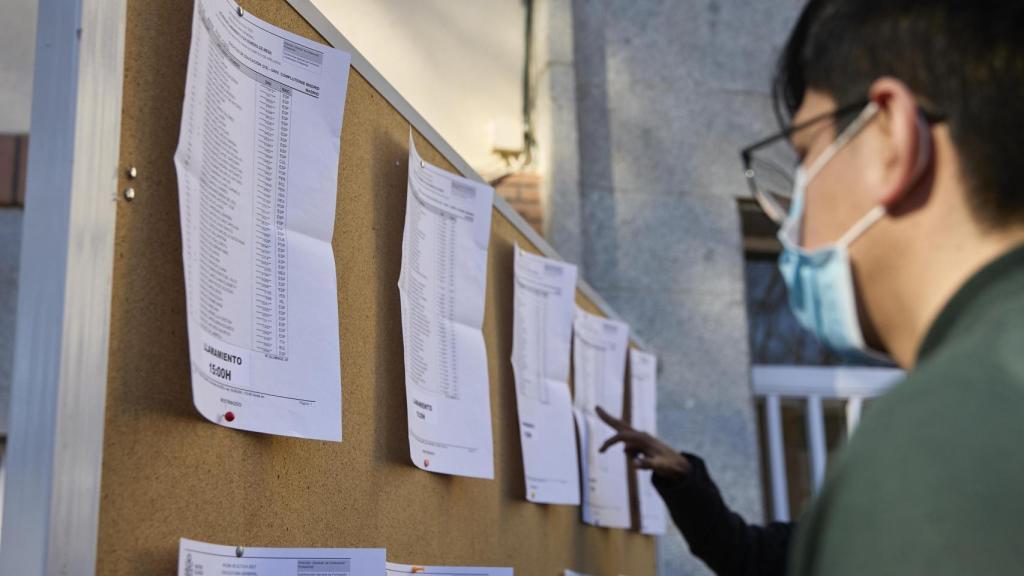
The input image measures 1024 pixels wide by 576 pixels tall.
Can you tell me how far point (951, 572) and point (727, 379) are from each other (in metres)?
3.46

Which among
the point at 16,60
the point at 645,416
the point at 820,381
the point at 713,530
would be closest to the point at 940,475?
the point at 713,530

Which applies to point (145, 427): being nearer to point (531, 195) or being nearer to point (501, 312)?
point (501, 312)

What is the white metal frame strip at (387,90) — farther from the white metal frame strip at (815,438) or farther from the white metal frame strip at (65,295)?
the white metal frame strip at (815,438)

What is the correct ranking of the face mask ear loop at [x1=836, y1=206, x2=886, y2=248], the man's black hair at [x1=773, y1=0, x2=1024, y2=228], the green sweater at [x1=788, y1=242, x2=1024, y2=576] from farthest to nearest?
the face mask ear loop at [x1=836, y1=206, x2=886, y2=248]
the man's black hair at [x1=773, y1=0, x2=1024, y2=228]
the green sweater at [x1=788, y1=242, x2=1024, y2=576]

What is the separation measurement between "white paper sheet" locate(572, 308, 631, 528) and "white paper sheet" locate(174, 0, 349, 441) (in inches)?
42.4

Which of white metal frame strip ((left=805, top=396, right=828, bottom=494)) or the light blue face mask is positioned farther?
white metal frame strip ((left=805, top=396, right=828, bottom=494))

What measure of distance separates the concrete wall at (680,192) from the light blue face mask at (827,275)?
8.99 ft

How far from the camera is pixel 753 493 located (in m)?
3.92

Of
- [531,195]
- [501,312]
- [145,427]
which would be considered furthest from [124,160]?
[531,195]

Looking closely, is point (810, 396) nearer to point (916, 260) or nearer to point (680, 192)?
point (680, 192)

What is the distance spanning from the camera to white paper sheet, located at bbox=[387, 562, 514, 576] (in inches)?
54.6

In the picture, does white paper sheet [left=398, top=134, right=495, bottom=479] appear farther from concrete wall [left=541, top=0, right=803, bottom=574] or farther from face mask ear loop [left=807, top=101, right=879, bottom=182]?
concrete wall [left=541, top=0, right=803, bottom=574]

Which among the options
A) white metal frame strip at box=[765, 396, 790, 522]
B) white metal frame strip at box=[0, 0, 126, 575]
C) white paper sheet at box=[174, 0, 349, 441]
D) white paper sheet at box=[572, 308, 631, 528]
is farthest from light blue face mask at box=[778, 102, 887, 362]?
white metal frame strip at box=[765, 396, 790, 522]

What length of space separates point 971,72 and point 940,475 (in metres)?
0.36
